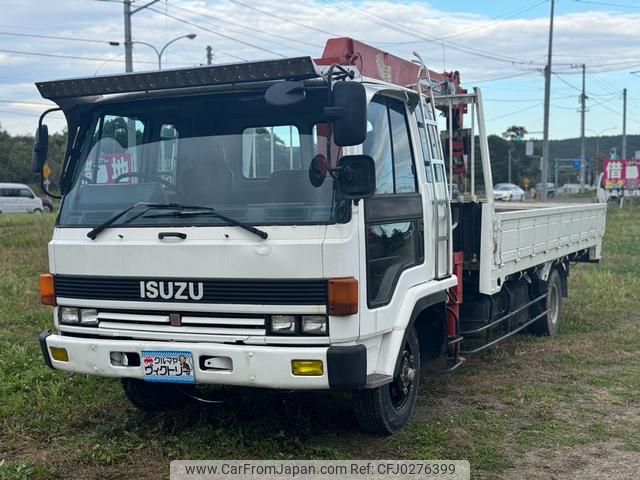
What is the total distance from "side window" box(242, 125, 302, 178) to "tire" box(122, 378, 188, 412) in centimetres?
191

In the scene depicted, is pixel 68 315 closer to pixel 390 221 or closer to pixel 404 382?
pixel 390 221

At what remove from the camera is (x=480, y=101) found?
6414 millimetres

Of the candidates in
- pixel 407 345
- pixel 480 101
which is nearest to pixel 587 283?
pixel 480 101

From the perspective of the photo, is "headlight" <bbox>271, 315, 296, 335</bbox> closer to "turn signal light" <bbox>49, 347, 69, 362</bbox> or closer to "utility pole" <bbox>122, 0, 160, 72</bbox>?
"turn signal light" <bbox>49, 347, 69, 362</bbox>

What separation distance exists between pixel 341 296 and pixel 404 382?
48.6 inches

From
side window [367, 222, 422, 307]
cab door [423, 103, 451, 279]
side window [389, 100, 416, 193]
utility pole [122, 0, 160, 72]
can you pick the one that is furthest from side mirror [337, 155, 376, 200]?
utility pole [122, 0, 160, 72]

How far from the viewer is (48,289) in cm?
506

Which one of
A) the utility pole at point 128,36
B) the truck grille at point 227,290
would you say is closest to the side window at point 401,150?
the truck grille at point 227,290

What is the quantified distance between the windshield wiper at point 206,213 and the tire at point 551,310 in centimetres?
510

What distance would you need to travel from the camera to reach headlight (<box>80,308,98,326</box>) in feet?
16.1

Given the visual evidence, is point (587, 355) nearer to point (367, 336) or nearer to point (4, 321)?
point (367, 336)

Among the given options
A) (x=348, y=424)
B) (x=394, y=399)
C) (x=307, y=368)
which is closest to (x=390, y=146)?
(x=307, y=368)

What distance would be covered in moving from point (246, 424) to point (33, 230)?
16.9 metres

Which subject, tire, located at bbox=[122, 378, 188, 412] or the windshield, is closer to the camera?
the windshield
